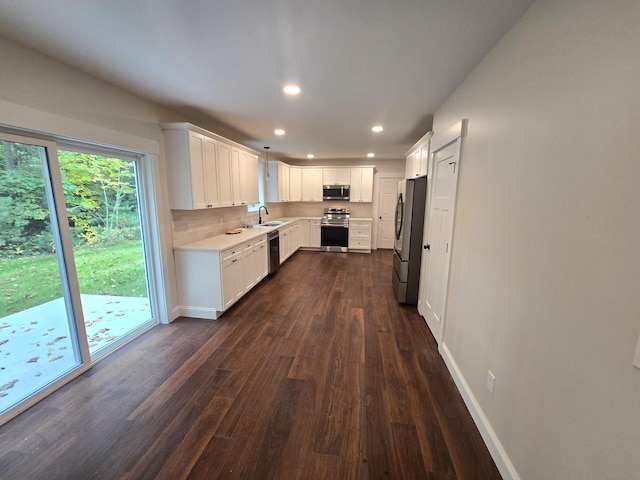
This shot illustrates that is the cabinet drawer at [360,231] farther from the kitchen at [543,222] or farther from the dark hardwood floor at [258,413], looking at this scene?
the kitchen at [543,222]

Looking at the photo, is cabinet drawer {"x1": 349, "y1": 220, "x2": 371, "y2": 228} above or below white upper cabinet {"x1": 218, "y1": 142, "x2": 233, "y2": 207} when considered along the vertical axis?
below

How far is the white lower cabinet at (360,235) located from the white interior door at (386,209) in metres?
0.70

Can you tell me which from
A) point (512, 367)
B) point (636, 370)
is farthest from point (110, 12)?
point (512, 367)

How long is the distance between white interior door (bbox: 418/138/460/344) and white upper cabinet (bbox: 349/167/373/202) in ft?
12.5

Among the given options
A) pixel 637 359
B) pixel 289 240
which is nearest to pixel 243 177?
pixel 289 240

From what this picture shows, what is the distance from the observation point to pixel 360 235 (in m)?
6.91

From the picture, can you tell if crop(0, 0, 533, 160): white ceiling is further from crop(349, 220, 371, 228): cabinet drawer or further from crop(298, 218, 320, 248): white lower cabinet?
crop(298, 218, 320, 248): white lower cabinet

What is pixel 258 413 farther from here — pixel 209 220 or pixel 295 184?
pixel 295 184

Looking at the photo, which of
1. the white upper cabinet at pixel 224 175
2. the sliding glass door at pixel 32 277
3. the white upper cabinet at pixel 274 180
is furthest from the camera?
the white upper cabinet at pixel 274 180

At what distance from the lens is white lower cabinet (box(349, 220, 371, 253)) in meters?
6.86

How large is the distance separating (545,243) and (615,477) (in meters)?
0.84

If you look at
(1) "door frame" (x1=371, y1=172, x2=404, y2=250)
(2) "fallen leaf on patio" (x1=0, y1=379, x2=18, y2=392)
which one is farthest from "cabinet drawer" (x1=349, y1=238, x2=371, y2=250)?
(2) "fallen leaf on patio" (x1=0, y1=379, x2=18, y2=392)

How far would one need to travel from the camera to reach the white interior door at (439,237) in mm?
2465

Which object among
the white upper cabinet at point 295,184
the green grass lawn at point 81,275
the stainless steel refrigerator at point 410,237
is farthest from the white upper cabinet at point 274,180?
the green grass lawn at point 81,275
